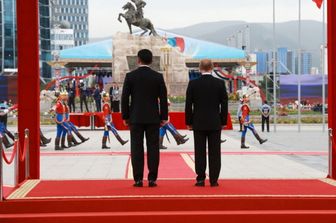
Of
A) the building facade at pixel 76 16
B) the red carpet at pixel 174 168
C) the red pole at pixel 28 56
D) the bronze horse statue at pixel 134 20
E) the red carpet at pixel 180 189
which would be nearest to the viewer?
the red carpet at pixel 180 189

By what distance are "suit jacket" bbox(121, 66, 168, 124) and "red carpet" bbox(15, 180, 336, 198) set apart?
3.05 feet

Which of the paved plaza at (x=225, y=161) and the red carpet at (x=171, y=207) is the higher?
the red carpet at (x=171, y=207)

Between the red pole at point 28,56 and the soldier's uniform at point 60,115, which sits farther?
the soldier's uniform at point 60,115

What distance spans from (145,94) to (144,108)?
18 cm

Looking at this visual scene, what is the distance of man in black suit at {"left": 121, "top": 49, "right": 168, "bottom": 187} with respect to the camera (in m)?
8.24

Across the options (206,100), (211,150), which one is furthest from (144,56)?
(211,150)

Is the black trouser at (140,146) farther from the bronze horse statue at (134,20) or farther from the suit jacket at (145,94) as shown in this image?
the bronze horse statue at (134,20)

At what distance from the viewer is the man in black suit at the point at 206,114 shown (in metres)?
8.33

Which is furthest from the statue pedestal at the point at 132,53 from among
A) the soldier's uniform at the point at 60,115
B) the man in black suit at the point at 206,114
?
the man in black suit at the point at 206,114

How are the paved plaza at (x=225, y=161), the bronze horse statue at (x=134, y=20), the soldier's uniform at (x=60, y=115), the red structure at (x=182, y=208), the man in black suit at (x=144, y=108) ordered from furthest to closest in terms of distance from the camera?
the bronze horse statue at (x=134, y=20), the soldier's uniform at (x=60, y=115), the paved plaza at (x=225, y=161), the man in black suit at (x=144, y=108), the red structure at (x=182, y=208)

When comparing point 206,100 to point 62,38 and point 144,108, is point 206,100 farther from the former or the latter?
point 62,38

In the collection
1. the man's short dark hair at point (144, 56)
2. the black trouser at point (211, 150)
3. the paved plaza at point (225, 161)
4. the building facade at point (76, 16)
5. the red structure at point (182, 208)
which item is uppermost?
the building facade at point (76, 16)

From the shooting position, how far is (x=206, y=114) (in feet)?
27.3

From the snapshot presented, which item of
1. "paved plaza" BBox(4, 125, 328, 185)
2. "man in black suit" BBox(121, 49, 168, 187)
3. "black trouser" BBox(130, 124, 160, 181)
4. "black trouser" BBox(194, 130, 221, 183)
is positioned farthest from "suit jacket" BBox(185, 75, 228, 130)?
"paved plaza" BBox(4, 125, 328, 185)
